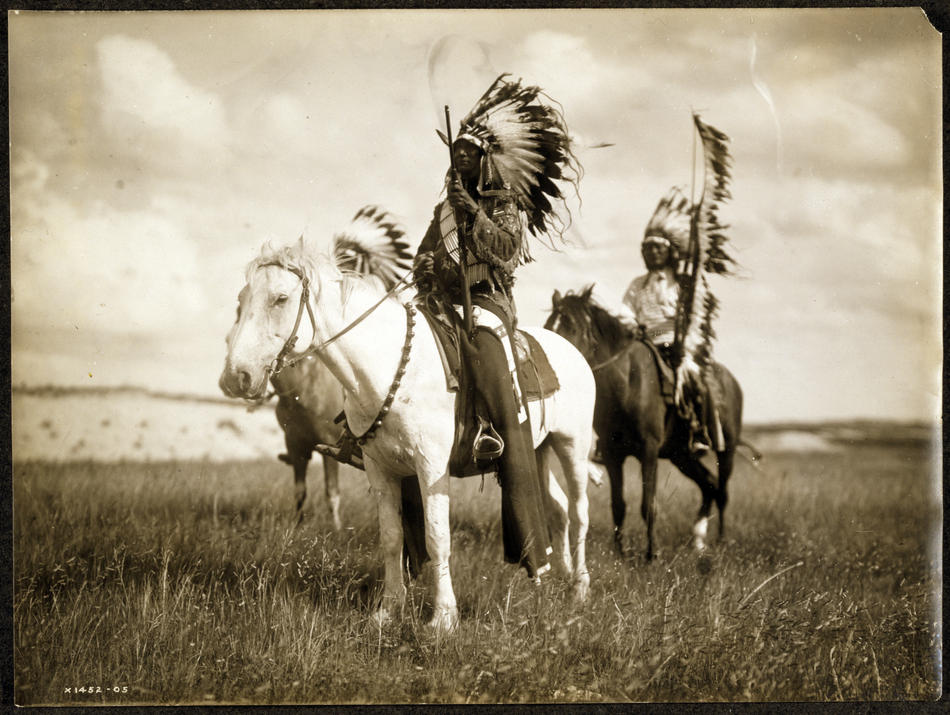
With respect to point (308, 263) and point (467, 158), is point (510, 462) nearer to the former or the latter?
point (308, 263)

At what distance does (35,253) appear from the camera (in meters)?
4.25

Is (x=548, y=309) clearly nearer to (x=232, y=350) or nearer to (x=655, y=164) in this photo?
(x=655, y=164)

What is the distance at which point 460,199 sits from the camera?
151 inches

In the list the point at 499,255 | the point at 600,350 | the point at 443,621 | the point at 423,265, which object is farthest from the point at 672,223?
the point at 443,621

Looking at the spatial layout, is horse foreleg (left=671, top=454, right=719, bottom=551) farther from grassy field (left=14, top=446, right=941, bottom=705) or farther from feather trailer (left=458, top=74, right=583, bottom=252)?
feather trailer (left=458, top=74, right=583, bottom=252)

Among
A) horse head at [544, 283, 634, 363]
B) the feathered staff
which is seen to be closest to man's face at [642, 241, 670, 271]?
the feathered staff

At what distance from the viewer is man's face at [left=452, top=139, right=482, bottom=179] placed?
13.0 feet

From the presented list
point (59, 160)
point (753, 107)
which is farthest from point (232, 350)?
point (753, 107)

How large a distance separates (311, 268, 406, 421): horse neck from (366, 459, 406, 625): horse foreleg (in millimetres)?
349

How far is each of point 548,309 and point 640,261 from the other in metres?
0.55

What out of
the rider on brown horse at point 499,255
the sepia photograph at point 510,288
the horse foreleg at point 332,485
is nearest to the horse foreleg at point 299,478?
the horse foreleg at point 332,485

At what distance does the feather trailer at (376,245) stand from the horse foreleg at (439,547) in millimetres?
1071

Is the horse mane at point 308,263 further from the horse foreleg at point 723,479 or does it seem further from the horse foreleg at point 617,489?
the horse foreleg at point 723,479

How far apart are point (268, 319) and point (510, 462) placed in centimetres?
123
